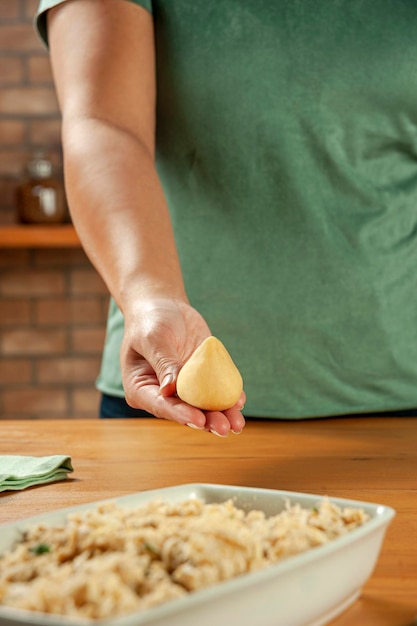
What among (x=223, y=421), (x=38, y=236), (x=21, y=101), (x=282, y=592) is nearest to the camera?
(x=282, y=592)

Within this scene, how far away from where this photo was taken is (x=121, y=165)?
1027mm

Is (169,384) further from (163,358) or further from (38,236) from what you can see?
(38,236)

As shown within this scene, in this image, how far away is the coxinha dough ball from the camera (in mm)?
750

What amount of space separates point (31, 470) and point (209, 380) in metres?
0.18

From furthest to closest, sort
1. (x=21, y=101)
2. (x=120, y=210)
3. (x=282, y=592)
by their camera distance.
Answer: (x=21, y=101), (x=120, y=210), (x=282, y=592)

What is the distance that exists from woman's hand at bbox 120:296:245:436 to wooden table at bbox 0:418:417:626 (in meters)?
0.06

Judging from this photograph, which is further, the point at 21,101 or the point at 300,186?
the point at 21,101

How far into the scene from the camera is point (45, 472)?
2.50 ft

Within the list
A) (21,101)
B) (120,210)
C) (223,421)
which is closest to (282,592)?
(223,421)

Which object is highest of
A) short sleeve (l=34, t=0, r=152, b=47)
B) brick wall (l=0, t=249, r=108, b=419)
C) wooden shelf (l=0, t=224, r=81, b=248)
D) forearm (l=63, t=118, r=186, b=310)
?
short sleeve (l=34, t=0, r=152, b=47)

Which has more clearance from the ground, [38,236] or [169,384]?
[169,384]

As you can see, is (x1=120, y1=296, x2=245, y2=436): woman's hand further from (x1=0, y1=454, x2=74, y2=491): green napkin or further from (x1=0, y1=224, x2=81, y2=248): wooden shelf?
(x1=0, y1=224, x2=81, y2=248): wooden shelf

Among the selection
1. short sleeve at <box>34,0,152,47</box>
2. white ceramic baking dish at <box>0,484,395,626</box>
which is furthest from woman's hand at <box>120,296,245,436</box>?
short sleeve at <box>34,0,152,47</box>

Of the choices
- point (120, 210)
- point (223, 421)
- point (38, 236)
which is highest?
point (120, 210)
